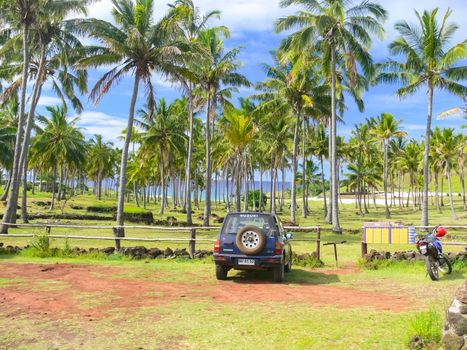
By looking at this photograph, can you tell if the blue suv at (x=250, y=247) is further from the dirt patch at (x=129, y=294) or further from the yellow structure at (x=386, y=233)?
the yellow structure at (x=386, y=233)

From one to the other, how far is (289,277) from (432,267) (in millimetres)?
3292

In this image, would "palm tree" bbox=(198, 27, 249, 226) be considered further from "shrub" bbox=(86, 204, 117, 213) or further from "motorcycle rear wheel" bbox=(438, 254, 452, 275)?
"motorcycle rear wheel" bbox=(438, 254, 452, 275)

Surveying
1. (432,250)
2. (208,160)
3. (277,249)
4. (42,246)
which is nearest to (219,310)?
(277,249)

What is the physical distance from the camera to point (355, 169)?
62.7 metres

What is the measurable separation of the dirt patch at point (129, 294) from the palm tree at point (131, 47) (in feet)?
38.1

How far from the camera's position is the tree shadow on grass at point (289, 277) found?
33.7 ft

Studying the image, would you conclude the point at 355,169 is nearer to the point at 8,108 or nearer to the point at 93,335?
the point at 8,108

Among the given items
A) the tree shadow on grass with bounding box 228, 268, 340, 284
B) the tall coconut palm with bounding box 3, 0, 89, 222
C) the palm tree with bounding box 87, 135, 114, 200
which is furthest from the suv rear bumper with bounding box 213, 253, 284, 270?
the palm tree with bounding box 87, 135, 114, 200

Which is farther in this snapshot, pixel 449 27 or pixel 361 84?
pixel 361 84

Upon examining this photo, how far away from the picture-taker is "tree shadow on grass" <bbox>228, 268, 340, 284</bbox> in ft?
33.7

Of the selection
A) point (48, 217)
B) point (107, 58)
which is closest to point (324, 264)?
point (107, 58)

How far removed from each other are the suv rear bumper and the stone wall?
16.6 feet

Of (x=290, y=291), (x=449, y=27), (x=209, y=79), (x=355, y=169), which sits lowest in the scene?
(x=290, y=291)

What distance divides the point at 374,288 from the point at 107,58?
17418 mm
